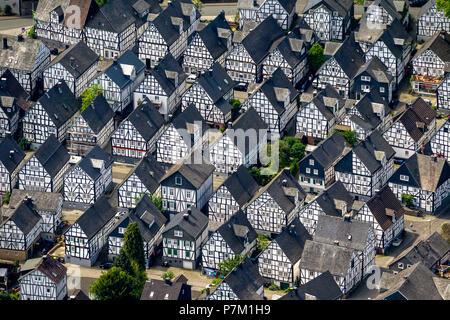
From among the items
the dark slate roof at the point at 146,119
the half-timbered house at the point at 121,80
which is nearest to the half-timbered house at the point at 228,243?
the dark slate roof at the point at 146,119

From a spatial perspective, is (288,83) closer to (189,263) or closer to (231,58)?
(231,58)

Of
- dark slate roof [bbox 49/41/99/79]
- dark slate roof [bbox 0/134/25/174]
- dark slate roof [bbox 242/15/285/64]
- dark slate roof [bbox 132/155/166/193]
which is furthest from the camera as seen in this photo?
dark slate roof [bbox 242/15/285/64]

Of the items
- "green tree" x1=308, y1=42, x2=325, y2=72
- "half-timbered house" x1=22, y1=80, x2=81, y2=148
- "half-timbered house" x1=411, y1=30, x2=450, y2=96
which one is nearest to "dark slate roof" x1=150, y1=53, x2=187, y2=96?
"half-timbered house" x1=22, y1=80, x2=81, y2=148

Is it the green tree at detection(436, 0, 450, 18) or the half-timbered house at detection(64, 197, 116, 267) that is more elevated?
the green tree at detection(436, 0, 450, 18)

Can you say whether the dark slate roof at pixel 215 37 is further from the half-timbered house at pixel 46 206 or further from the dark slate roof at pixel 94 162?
the half-timbered house at pixel 46 206

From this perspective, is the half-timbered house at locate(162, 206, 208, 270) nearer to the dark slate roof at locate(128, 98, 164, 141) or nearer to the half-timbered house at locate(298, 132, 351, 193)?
the half-timbered house at locate(298, 132, 351, 193)
